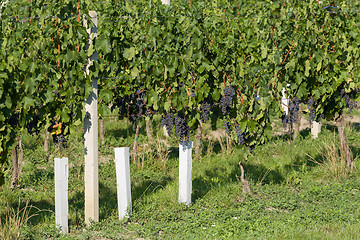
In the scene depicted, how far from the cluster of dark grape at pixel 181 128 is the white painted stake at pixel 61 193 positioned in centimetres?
145

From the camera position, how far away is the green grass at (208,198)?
5.09m

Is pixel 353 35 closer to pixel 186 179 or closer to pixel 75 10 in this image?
pixel 186 179

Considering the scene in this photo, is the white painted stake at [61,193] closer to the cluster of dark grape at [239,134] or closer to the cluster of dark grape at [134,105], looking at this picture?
the cluster of dark grape at [134,105]

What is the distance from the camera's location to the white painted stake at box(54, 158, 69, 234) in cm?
488

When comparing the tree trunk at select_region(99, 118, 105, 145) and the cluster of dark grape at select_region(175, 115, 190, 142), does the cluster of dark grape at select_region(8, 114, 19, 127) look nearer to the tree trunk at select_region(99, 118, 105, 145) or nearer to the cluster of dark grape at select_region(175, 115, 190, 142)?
the cluster of dark grape at select_region(175, 115, 190, 142)

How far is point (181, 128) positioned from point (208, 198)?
3.44 ft

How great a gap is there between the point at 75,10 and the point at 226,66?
189 centimetres

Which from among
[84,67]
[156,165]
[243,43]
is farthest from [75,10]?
[156,165]

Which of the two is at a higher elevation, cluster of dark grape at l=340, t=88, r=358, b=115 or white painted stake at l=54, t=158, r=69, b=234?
cluster of dark grape at l=340, t=88, r=358, b=115

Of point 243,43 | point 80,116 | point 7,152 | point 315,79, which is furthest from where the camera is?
point 315,79

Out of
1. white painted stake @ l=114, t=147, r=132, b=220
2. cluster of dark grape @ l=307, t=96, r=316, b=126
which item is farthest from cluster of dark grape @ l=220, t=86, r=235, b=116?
cluster of dark grape @ l=307, t=96, r=316, b=126

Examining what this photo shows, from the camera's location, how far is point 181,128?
575 cm

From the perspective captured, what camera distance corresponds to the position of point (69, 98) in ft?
16.4

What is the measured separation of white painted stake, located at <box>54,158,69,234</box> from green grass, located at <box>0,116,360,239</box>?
5.5 inches
